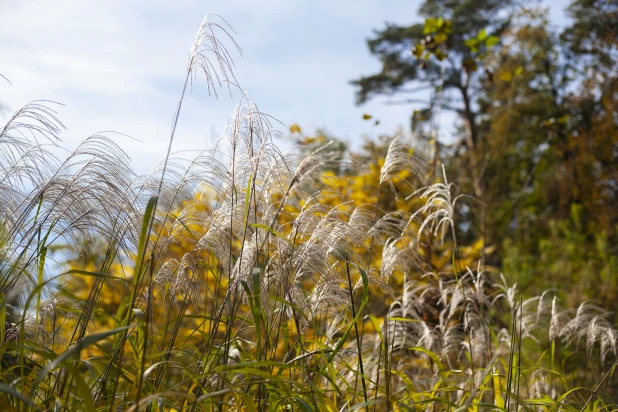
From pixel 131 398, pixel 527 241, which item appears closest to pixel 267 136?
pixel 131 398

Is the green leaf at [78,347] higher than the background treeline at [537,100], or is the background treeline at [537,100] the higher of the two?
the background treeline at [537,100]

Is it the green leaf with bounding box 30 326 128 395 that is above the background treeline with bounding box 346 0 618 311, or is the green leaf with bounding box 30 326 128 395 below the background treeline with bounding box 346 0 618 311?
below

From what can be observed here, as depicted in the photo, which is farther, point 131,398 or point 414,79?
point 414,79

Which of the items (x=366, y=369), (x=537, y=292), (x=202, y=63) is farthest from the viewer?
(x=537, y=292)

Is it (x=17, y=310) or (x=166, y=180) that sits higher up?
(x=166, y=180)

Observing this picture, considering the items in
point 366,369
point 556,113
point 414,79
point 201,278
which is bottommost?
point 366,369

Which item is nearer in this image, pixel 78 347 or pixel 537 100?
pixel 78 347

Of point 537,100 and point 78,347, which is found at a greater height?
point 537,100

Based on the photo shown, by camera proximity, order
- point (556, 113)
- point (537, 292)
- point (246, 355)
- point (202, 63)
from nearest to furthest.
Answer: point (202, 63) < point (246, 355) < point (537, 292) < point (556, 113)

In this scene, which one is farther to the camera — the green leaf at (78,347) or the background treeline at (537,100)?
the background treeline at (537,100)

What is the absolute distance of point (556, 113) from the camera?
15836 mm

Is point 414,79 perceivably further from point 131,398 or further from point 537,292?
point 131,398

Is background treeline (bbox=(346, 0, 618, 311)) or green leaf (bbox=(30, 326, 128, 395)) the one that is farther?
background treeline (bbox=(346, 0, 618, 311))

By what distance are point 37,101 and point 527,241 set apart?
46.5 ft
